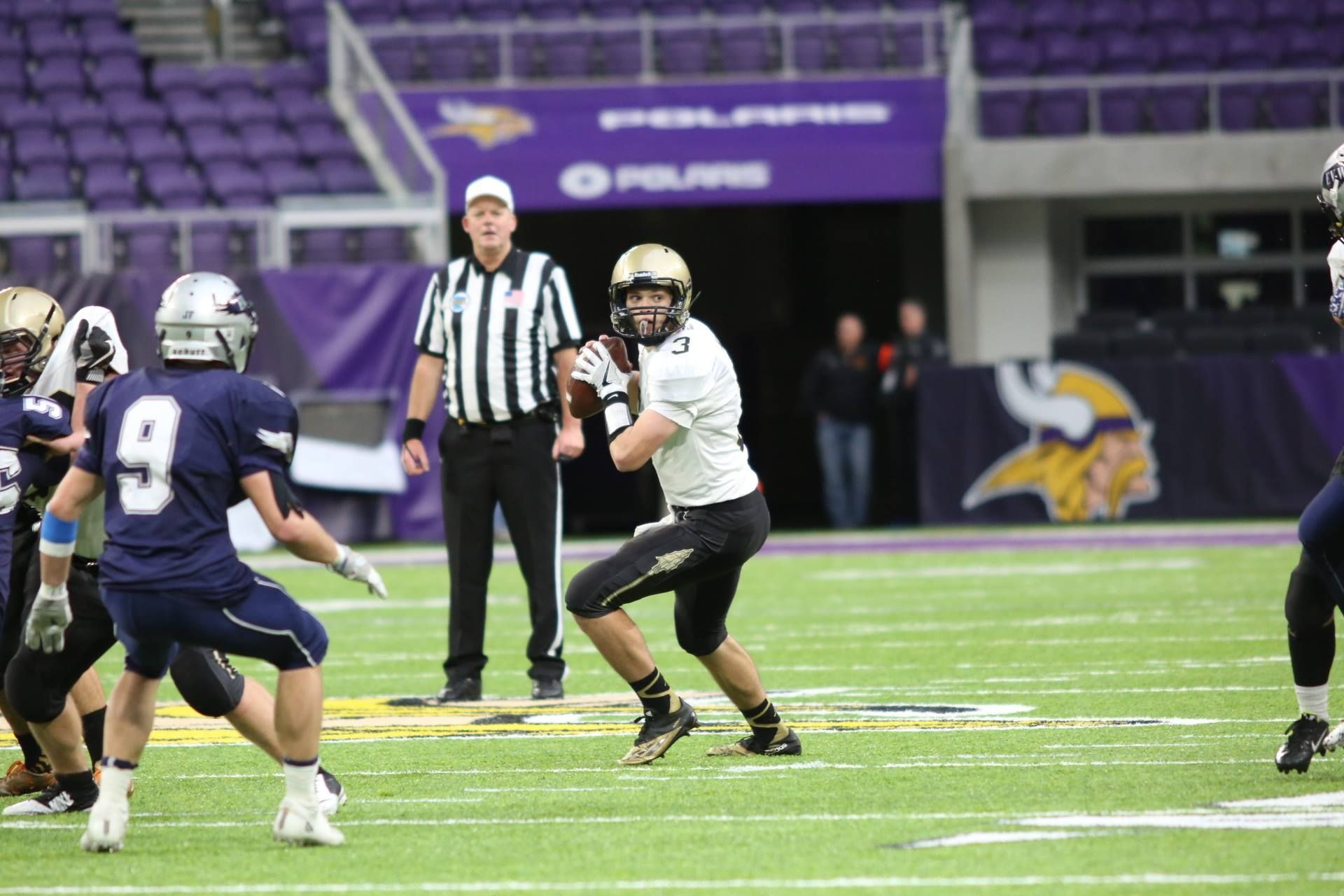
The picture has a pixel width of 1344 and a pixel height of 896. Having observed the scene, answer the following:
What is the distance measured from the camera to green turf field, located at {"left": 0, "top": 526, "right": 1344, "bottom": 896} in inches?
167

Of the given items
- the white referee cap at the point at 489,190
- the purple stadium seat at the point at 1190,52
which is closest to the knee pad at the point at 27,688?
the white referee cap at the point at 489,190

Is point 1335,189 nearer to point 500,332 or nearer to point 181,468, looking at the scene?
point 181,468

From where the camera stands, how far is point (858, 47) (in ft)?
61.4

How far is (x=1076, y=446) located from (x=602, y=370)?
10.8 m

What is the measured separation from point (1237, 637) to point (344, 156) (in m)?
11.1

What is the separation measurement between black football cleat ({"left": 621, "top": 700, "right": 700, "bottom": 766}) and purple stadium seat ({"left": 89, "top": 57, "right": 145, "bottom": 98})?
47.1 feet

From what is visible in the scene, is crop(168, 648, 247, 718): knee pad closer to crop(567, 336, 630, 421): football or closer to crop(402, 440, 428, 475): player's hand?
crop(567, 336, 630, 421): football

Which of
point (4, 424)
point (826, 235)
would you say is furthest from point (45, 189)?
point (4, 424)

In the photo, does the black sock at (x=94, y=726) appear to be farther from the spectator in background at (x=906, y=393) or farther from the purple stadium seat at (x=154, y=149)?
the purple stadium seat at (x=154, y=149)

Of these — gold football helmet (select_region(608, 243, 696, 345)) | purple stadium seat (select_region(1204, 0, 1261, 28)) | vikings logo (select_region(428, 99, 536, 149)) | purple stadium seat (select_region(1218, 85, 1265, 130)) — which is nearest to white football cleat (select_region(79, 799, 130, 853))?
gold football helmet (select_region(608, 243, 696, 345))

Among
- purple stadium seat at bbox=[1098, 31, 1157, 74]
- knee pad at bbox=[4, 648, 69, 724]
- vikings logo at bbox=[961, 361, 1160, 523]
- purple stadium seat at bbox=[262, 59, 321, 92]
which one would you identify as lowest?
vikings logo at bbox=[961, 361, 1160, 523]

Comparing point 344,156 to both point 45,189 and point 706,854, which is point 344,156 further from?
point 706,854

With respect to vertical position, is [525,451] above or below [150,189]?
below

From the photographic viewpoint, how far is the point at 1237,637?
8773 mm
